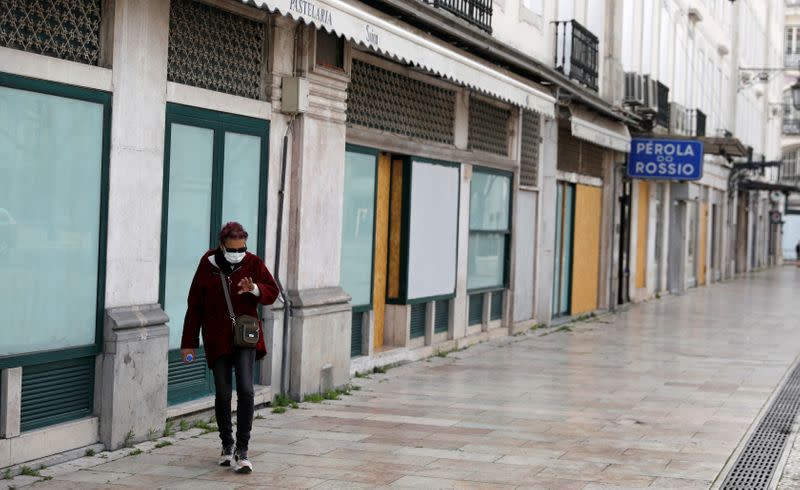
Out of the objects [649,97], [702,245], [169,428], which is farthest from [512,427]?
[702,245]

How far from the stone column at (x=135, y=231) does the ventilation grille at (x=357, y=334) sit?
4.30m

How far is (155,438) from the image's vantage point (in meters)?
9.35

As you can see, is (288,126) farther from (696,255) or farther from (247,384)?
(696,255)

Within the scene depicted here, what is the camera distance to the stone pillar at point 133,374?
8859 mm

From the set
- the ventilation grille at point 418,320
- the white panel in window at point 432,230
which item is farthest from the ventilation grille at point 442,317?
the ventilation grille at point 418,320

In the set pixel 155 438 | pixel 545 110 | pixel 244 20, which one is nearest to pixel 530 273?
pixel 545 110

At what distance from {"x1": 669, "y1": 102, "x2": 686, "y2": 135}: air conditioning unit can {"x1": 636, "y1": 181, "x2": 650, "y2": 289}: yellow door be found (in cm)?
233

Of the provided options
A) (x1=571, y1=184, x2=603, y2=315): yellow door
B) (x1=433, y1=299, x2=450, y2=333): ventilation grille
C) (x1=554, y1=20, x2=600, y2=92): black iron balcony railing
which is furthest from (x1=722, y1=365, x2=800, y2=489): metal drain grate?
(x1=571, y1=184, x2=603, y2=315): yellow door

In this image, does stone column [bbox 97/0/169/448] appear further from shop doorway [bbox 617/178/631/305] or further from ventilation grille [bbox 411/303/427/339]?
shop doorway [bbox 617/178/631/305]

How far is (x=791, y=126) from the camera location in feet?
250

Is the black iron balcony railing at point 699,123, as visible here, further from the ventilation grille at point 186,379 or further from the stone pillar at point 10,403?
the stone pillar at point 10,403

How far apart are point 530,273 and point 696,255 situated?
19552 mm

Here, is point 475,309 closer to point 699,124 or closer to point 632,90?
point 632,90

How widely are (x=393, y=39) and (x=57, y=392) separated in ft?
14.7
